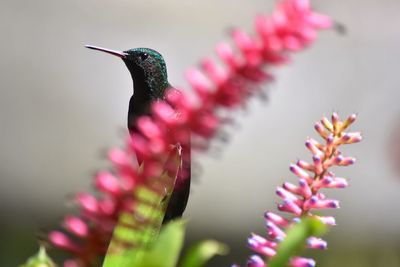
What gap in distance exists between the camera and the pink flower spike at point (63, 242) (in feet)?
2.59

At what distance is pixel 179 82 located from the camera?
5336mm

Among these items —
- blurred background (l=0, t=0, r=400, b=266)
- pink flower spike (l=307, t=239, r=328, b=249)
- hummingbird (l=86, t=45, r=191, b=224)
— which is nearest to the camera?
pink flower spike (l=307, t=239, r=328, b=249)

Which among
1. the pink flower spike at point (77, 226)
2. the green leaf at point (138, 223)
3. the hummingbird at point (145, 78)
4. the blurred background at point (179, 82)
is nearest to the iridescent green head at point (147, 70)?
the hummingbird at point (145, 78)

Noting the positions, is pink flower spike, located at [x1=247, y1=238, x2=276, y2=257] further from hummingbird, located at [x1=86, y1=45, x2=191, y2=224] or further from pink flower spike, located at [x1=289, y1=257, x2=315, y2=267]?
hummingbird, located at [x1=86, y1=45, x2=191, y2=224]

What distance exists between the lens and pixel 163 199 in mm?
991

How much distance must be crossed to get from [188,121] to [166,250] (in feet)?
0.36

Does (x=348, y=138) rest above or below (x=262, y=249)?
above

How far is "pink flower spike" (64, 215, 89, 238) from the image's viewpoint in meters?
0.79

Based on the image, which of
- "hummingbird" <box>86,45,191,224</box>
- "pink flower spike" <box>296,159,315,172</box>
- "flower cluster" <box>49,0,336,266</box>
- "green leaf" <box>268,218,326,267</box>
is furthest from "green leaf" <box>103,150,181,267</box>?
"hummingbird" <box>86,45,191,224</box>

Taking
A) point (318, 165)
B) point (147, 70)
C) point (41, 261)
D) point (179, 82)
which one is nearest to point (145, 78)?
point (147, 70)

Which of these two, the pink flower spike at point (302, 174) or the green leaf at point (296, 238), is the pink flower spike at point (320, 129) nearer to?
the pink flower spike at point (302, 174)

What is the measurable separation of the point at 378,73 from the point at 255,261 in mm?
5133

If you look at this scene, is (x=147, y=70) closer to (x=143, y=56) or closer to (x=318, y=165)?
(x=143, y=56)

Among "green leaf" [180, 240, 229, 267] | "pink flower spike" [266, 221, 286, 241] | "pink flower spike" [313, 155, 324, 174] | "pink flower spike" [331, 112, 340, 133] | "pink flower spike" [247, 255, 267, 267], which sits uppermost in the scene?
"pink flower spike" [331, 112, 340, 133]
